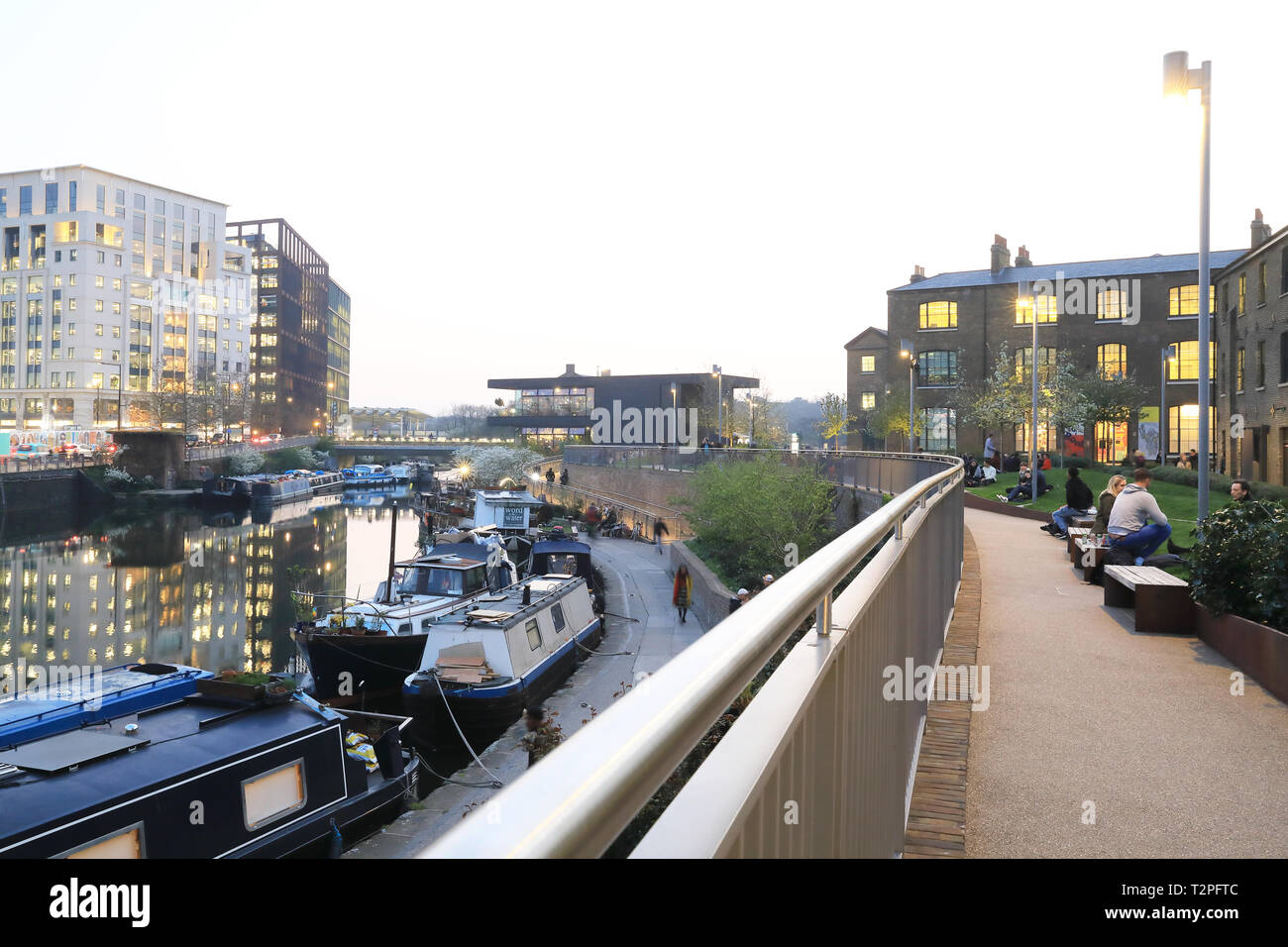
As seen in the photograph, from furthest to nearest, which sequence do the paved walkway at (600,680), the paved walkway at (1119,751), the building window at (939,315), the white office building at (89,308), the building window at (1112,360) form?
the white office building at (89,308) → the building window at (939,315) → the building window at (1112,360) → the paved walkway at (600,680) → the paved walkway at (1119,751)

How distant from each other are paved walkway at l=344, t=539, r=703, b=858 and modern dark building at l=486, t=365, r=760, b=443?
48528mm

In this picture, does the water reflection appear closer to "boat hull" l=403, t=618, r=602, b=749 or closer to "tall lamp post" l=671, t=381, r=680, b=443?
"boat hull" l=403, t=618, r=602, b=749

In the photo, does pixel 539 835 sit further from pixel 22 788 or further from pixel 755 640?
pixel 22 788

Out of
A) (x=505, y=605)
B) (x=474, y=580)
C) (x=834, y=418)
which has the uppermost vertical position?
(x=834, y=418)

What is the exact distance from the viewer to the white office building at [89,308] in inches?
4564

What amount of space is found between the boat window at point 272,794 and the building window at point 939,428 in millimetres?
49519

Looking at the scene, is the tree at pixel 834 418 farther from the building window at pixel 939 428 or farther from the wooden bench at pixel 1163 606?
the wooden bench at pixel 1163 606

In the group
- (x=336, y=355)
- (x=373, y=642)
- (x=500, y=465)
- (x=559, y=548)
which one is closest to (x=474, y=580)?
(x=373, y=642)

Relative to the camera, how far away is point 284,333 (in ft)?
481

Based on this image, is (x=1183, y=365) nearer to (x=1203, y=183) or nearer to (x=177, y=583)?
(x=1203, y=183)

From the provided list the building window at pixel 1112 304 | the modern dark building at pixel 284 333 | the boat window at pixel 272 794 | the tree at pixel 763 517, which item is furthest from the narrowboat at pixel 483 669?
the modern dark building at pixel 284 333

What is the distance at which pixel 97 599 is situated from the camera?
4444 centimetres

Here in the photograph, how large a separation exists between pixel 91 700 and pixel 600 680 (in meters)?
10.6
